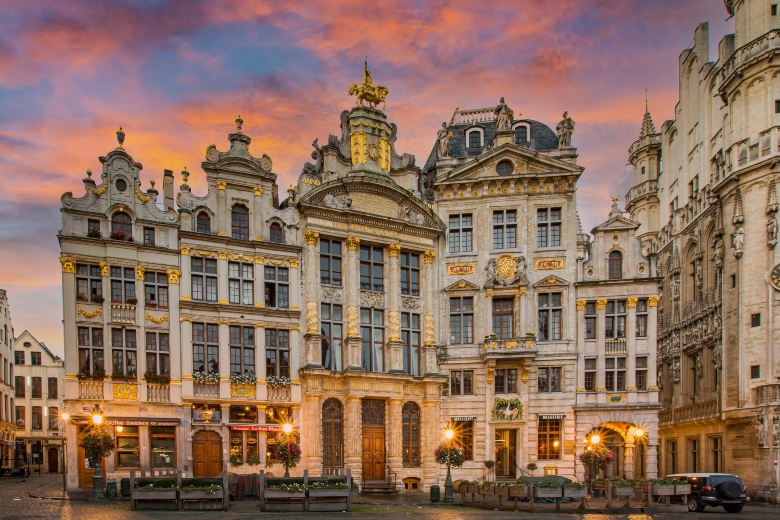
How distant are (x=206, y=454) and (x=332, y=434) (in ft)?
20.6

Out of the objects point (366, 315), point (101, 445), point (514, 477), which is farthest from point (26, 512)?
point (514, 477)

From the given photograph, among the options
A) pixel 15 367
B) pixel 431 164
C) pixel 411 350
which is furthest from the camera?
pixel 15 367

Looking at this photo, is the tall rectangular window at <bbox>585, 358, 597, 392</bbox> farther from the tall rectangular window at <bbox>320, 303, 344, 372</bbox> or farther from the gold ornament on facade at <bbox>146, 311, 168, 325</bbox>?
the gold ornament on facade at <bbox>146, 311, 168, 325</bbox>

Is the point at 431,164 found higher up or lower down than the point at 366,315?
higher up

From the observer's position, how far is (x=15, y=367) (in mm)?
76125

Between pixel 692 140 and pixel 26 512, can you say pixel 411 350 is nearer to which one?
pixel 26 512

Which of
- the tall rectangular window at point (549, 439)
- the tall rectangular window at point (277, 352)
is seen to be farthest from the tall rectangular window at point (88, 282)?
the tall rectangular window at point (549, 439)

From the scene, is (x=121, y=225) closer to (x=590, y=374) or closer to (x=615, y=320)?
(x=590, y=374)

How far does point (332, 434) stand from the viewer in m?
36.8

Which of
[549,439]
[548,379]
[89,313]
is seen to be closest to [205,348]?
[89,313]

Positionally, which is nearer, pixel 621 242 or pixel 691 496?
pixel 691 496

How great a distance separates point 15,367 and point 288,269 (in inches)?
2056

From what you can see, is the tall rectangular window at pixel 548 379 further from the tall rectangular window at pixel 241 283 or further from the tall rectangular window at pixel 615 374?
the tall rectangular window at pixel 241 283

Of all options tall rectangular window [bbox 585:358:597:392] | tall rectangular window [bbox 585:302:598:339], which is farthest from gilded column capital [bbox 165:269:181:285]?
tall rectangular window [bbox 585:358:597:392]
